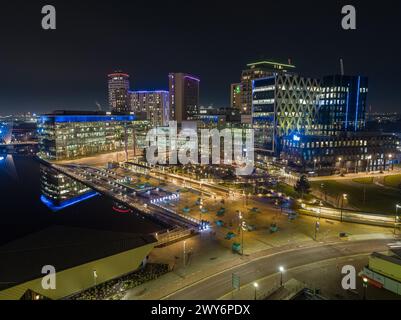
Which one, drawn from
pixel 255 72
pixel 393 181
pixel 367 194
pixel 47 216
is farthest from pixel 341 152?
pixel 255 72

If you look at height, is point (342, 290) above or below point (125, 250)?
below

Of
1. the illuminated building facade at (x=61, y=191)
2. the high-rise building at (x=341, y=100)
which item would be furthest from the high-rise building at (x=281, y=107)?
the illuminated building facade at (x=61, y=191)

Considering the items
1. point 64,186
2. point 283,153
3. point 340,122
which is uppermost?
point 340,122

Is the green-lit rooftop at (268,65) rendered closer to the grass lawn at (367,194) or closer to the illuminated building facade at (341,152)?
the illuminated building facade at (341,152)

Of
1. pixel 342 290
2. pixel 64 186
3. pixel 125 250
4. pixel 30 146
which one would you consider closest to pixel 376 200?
pixel 342 290

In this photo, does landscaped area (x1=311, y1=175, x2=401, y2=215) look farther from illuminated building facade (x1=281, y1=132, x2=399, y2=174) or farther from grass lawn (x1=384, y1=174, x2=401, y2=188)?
illuminated building facade (x1=281, y1=132, x2=399, y2=174)
